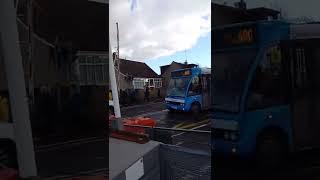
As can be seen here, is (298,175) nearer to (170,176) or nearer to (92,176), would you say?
(170,176)

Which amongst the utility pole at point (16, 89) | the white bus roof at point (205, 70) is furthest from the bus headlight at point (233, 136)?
the utility pole at point (16, 89)

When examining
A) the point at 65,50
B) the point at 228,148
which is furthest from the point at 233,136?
the point at 65,50

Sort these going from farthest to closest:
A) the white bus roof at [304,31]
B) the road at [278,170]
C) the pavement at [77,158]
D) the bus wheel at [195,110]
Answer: the white bus roof at [304,31] → the road at [278,170] → the bus wheel at [195,110] → the pavement at [77,158]

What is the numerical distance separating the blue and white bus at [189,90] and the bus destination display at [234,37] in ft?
0.37

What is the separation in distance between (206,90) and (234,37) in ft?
0.75

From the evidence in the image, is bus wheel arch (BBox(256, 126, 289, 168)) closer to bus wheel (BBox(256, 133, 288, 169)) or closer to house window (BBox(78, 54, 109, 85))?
bus wheel (BBox(256, 133, 288, 169))

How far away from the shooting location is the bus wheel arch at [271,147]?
67.6 inches

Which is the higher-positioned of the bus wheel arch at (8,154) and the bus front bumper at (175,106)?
the bus front bumper at (175,106)

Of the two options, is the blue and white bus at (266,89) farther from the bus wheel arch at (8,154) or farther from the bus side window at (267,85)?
the bus wheel arch at (8,154)

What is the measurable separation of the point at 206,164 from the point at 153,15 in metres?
0.58

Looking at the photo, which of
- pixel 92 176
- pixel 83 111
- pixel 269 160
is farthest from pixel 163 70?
pixel 269 160

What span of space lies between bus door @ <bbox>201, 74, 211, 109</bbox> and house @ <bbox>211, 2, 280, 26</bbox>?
192 millimetres

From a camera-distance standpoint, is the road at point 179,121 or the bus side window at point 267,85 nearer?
the road at point 179,121

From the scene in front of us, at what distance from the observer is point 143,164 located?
177cm
